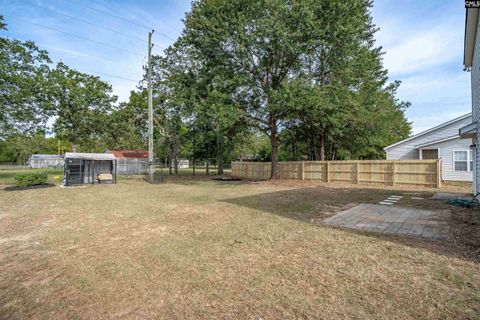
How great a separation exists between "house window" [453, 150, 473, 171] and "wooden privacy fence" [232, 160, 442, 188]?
406 cm

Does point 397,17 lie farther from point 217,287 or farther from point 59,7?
point 59,7

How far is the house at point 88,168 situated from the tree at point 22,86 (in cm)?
883

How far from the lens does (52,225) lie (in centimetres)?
558

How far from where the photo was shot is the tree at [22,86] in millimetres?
17922

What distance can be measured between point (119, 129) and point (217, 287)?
26310 millimetres

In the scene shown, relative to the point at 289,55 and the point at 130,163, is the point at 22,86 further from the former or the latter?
the point at 289,55

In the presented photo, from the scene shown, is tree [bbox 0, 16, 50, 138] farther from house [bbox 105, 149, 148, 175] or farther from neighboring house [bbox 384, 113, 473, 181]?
neighboring house [bbox 384, 113, 473, 181]

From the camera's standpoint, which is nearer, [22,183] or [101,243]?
[101,243]

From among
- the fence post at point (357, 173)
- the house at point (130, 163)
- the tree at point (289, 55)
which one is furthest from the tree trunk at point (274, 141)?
the house at point (130, 163)

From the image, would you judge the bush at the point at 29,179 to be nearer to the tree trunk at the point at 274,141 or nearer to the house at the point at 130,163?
the house at the point at 130,163

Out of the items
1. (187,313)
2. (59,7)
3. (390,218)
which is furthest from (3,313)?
(59,7)

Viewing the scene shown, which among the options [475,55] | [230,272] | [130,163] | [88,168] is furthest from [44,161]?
[475,55]

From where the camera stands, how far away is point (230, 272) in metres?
3.12

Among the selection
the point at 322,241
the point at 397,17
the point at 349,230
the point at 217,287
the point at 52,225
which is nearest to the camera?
the point at 217,287
